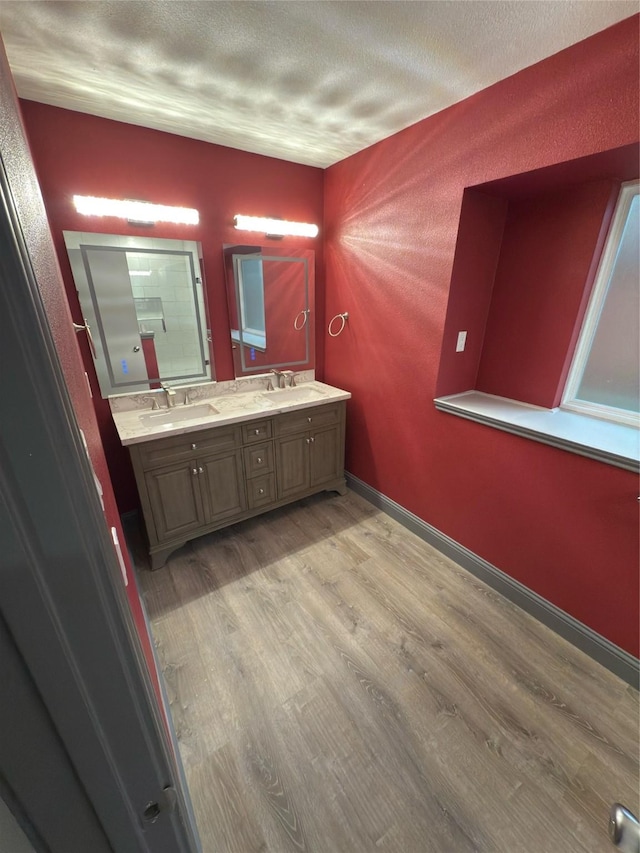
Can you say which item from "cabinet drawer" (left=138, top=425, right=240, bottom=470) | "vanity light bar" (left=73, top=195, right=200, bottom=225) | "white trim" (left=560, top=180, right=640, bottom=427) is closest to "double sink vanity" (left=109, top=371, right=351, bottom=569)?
"cabinet drawer" (left=138, top=425, right=240, bottom=470)

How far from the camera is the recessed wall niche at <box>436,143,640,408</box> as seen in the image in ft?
5.17

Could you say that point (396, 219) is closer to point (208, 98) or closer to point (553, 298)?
point (553, 298)

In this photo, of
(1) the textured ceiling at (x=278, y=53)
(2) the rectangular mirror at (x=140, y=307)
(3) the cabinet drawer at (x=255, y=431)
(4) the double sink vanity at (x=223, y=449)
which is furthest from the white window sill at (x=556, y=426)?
(2) the rectangular mirror at (x=140, y=307)

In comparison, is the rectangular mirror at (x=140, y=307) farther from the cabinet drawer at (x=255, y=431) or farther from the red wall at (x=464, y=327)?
the red wall at (x=464, y=327)

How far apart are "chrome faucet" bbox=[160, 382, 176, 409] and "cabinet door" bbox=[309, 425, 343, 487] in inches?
37.6

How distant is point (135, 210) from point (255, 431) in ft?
4.56

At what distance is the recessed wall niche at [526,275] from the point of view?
5.17 ft

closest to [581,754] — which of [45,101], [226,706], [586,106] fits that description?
[226,706]

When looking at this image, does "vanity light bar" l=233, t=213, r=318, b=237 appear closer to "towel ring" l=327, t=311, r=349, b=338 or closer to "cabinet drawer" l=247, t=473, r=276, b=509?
"towel ring" l=327, t=311, r=349, b=338

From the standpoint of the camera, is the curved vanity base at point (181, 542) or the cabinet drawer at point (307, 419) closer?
the curved vanity base at point (181, 542)

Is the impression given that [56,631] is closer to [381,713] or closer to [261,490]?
[381,713]

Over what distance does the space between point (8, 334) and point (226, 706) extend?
5.40 ft

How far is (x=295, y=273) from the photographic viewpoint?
8.20 ft

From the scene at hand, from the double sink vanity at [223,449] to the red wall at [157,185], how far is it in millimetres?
268
